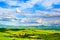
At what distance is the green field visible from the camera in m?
2.32

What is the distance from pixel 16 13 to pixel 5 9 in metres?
0.16

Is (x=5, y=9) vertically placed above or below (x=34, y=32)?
above

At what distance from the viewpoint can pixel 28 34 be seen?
2340mm

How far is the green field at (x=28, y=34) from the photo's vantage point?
Answer: 232 cm

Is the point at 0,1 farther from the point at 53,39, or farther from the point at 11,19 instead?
the point at 53,39

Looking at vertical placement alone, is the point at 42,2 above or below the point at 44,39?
above

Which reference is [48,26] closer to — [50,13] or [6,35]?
[50,13]

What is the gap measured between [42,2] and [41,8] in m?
0.08

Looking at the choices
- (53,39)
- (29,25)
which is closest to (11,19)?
(29,25)

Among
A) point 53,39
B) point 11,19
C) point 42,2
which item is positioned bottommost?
point 53,39

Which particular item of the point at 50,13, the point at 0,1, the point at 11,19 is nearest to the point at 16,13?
the point at 11,19

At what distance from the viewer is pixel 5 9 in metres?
2.37

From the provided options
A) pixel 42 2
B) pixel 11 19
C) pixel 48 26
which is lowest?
pixel 48 26

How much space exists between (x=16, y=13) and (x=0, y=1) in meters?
0.27
